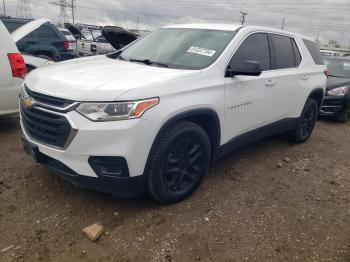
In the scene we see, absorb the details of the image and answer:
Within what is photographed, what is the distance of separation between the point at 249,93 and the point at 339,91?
4742 millimetres

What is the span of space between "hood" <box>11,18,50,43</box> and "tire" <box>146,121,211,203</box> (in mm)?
6489

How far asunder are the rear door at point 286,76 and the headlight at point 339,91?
296 centimetres

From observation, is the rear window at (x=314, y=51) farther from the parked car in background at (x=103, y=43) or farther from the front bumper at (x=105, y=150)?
the parked car in background at (x=103, y=43)

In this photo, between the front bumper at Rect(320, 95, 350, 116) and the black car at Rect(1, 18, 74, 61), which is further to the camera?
the black car at Rect(1, 18, 74, 61)

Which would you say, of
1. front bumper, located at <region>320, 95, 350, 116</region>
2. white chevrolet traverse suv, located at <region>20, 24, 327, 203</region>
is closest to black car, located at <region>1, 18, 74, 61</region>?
white chevrolet traverse suv, located at <region>20, 24, 327, 203</region>

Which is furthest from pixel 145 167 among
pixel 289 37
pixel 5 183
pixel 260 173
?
pixel 289 37

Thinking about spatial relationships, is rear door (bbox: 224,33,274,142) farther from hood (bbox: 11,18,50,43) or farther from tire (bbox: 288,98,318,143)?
hood (bbox: 11,18,50,43)

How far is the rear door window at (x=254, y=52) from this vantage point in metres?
3.77

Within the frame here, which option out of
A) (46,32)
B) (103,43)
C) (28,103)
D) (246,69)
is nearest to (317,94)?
(246,69)

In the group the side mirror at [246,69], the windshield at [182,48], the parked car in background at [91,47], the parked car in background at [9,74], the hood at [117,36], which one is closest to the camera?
the side mirror at [246,69]

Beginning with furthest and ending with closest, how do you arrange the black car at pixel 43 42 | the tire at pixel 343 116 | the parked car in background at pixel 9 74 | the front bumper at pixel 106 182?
the black car at pixel 43 42 < the tire at pixel 343 116 < the parked car in background at pixel 9 74 < the front bumper at pixel 106 182

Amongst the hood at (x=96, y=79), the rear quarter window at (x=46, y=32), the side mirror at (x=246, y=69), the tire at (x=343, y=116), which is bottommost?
the tire at (x=343, y=116)

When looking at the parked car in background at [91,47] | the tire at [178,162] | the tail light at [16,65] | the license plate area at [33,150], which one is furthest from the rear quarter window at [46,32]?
the tire at [178,162]

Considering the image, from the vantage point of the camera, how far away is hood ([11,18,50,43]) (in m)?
8.12
